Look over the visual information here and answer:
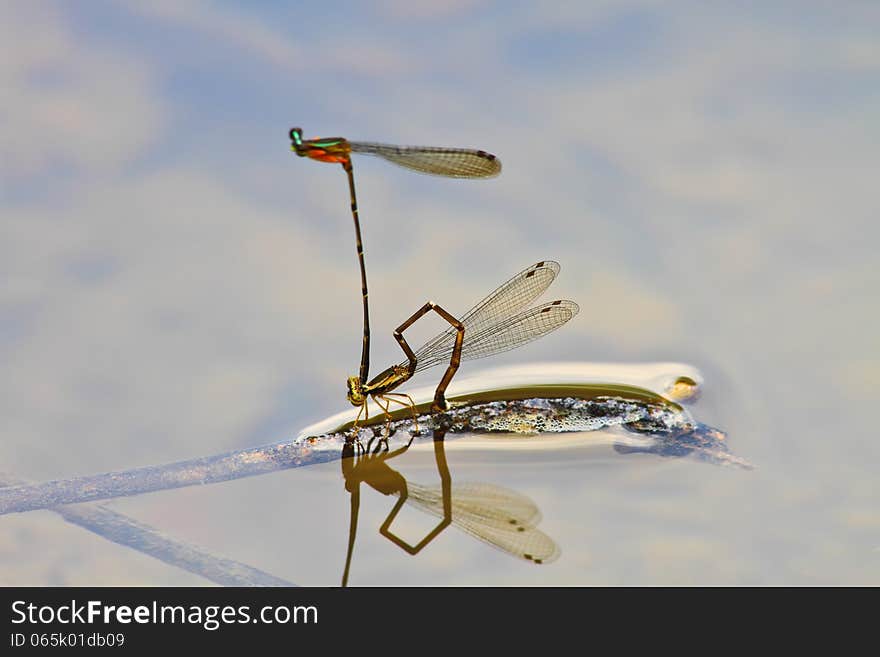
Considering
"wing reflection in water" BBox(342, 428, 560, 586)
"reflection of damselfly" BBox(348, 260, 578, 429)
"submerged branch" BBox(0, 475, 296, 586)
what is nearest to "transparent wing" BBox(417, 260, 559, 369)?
"reflection of damselfly" BBox(348, 260, 578, 429)

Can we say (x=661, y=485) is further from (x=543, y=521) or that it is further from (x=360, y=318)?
(x=360, y=318)

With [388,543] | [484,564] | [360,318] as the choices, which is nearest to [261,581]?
[388,543]

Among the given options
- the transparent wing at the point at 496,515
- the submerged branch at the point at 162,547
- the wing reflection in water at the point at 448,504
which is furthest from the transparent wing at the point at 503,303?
the submerged branch at the point at 162,547

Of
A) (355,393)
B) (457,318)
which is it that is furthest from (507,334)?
(355,393)

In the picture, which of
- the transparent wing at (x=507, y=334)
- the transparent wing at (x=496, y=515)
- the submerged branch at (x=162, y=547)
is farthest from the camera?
the transparent wing at (x=507, y=334)

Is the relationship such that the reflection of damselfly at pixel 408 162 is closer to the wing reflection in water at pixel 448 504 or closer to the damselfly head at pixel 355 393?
the damselfly head at pixel 355 393

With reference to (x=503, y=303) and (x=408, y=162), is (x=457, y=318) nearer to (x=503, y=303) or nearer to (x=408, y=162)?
(x=503, y=303)
